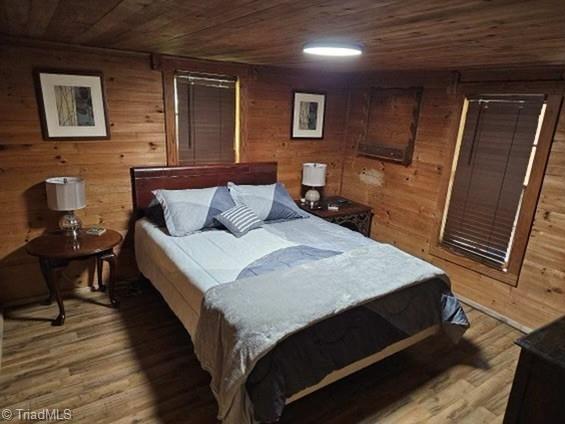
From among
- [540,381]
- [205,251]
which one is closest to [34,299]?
[205,251]

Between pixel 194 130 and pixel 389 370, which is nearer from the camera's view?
pixel 389 370

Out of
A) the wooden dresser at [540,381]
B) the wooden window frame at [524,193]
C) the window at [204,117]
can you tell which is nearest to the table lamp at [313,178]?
the window at [204,117]

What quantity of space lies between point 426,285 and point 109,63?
2.92 meters

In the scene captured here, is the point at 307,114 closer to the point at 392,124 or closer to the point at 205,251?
the point at 392,124

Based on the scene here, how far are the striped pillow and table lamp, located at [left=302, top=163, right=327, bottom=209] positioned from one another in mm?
1016

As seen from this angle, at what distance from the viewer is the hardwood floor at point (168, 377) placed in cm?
209

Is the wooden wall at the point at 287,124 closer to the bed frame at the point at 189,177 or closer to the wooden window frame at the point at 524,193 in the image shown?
the bed frame at the point at 189,177

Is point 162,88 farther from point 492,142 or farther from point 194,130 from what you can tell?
point 492,142

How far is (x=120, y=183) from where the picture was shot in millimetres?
3145

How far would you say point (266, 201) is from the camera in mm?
3400

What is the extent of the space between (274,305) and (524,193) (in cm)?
227

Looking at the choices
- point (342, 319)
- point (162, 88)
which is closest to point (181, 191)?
point (162, 88)

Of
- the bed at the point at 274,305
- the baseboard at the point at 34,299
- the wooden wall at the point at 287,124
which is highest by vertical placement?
the wooden wall at the point at 287,124

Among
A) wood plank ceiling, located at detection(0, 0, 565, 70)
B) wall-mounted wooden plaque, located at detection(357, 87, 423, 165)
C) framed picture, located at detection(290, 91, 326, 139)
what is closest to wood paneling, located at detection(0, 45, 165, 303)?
wood plank ceiling, located at detection(0, 0, 565, 70)
